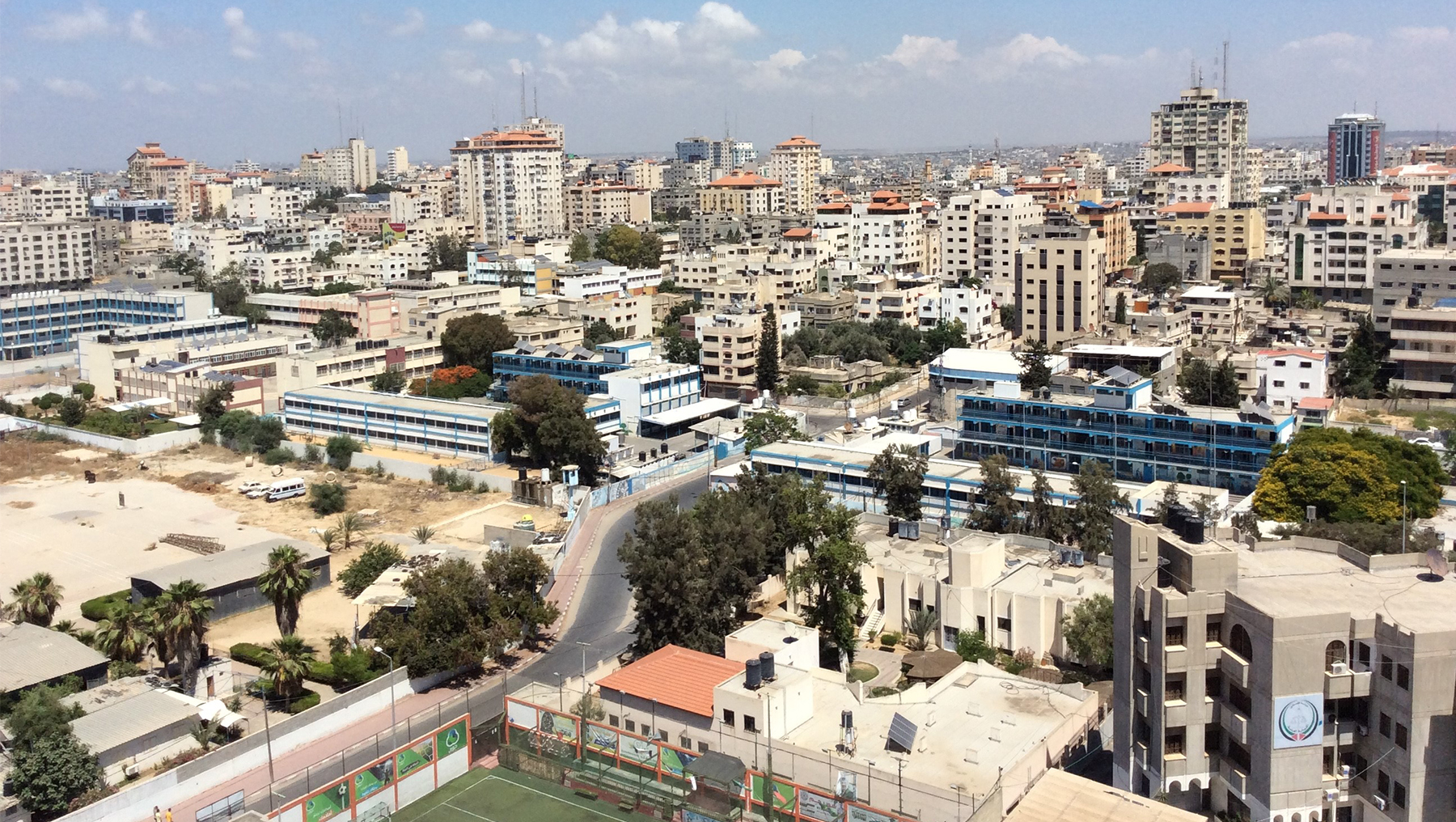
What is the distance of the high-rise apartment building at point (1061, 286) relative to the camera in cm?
5056

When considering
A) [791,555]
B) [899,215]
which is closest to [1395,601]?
[791,555]

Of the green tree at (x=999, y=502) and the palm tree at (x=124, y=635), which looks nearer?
the palm tree at (x=124, y=635)

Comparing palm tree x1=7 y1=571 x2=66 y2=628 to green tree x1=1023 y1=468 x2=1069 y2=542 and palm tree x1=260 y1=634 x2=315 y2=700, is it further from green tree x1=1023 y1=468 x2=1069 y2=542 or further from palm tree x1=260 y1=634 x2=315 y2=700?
green tree x1=1023 y1=468 x2=1069 y2=542

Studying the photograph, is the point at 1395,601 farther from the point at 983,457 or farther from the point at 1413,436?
the point at 1413,436

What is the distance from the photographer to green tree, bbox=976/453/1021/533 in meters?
26.3

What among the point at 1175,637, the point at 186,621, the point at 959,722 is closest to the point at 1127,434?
the point at 959,722

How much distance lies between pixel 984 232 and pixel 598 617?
43.5 metres

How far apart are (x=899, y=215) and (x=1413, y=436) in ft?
117

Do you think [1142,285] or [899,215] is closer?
[1142,285]

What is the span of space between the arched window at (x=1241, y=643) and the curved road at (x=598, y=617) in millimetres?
10932

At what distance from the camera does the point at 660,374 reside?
39625 millimetres

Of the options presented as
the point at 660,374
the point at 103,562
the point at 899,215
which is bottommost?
the point at 103,562

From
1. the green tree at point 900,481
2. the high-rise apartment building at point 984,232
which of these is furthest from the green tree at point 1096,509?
the high-rise apartment building at point 984,232

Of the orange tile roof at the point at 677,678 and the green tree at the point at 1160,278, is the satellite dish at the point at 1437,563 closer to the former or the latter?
the orange tile roof at the point at 677,678
